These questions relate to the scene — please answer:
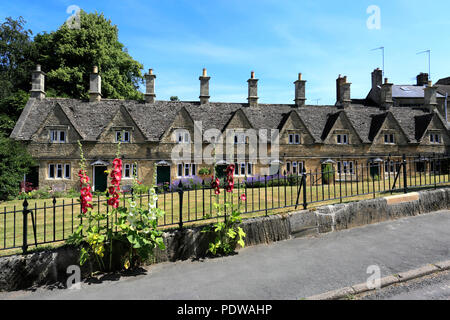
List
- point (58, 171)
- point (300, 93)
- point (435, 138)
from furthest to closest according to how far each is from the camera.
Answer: point (435, 138), point (300, 93), point (58, 171)

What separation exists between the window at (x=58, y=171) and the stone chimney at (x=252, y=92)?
2012 centimetres

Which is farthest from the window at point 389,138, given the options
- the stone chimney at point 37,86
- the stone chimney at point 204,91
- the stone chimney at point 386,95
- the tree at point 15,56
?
the tree at point 15,56

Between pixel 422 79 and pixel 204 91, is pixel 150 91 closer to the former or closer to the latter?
pixel 204 91

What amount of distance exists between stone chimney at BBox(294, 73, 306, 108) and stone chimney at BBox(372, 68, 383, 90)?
484 inches

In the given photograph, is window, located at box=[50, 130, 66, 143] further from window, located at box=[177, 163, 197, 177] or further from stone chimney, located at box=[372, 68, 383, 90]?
stone chimney, located at box=[372, 68, 383, 90]

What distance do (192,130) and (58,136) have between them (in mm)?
12689

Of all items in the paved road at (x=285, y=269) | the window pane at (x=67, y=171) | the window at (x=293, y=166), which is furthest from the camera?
the window at (x=293, y=166)

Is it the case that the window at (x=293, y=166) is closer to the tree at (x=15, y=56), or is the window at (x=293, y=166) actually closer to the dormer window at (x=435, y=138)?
the dormer window at (x=435, y=138)

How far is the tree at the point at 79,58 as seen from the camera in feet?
106

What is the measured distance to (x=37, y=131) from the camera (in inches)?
954

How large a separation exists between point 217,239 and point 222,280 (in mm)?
1240

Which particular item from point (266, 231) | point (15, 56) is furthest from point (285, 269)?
point (15, 56)

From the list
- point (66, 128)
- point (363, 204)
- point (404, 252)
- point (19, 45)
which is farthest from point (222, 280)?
point (19, 45)

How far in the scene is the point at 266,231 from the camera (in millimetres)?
7098
